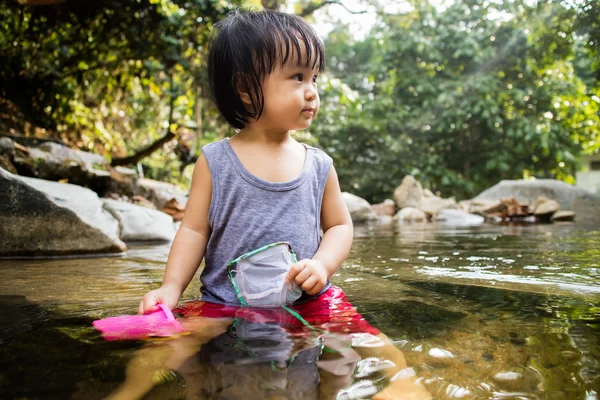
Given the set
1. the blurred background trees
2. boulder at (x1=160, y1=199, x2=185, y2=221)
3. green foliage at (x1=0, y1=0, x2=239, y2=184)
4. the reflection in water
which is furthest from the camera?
the blurred background trees

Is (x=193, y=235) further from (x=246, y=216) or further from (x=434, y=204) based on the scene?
(x=434, y=204)

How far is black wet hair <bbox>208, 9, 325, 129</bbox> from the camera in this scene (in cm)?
175

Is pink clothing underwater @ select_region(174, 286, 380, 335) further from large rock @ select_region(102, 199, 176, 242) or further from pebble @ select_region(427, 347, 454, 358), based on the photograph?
large rock @ select_region(102, 199, 176, 242)

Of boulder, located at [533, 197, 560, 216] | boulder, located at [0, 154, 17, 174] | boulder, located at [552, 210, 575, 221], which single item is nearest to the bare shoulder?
boulder, located at [0, 154, 17, 174]

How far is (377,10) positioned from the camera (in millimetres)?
12461

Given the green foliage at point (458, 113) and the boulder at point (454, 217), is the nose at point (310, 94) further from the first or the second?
the green foliage at point (458, 113)

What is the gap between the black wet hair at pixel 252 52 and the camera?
5.73 feet

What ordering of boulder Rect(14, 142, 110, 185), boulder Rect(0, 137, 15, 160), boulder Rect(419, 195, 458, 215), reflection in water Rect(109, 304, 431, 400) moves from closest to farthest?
reflection in water Rect(109, 304, 431, 400)
boulder Rect(0, 137, 15, 160)
boulder Rect(14, 142, 110, 185)
boulder Rect(419, 195, 458, 215)

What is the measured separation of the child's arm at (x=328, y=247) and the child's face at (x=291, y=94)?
0.31 m

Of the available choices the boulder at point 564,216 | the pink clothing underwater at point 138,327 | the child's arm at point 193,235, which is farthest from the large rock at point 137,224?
the boulder at point 564,216

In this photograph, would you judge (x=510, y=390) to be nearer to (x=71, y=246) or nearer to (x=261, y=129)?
(x=261, y=129)

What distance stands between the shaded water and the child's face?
695 millimetres

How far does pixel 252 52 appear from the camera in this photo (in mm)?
1769

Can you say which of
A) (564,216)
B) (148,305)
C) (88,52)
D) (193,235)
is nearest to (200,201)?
(193,235)
